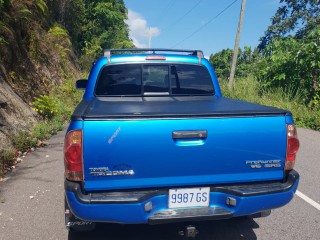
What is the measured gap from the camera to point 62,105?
432 inches

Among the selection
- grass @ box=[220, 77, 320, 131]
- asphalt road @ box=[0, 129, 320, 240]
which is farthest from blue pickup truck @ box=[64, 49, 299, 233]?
grass @ box=[220, 77, 320, 131]

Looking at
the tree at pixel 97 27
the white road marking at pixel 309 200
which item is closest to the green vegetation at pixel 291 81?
the white road marking at pixel 309 200

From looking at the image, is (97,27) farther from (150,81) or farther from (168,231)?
(168,231)

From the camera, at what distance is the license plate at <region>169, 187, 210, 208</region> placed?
2760mm

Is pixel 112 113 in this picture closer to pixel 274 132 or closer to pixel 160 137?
pixel 160 137

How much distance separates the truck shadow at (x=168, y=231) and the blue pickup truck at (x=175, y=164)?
22.7 inches

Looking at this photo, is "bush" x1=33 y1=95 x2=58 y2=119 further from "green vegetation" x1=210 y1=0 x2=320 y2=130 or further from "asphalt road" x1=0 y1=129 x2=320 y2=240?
"green vegetation" x1=210 y1=0 x2=320 y2=130

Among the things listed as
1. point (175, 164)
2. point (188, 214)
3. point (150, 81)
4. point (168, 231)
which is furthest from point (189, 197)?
point (150, 81)

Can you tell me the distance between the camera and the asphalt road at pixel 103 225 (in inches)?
139

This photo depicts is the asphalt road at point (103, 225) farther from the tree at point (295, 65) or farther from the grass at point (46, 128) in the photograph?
the tree at point (295, 65)

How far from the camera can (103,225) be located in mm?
3723

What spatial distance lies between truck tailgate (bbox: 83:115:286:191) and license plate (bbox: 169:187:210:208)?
7cm

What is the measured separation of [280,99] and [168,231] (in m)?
10.7

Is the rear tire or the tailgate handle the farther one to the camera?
the rear tire
